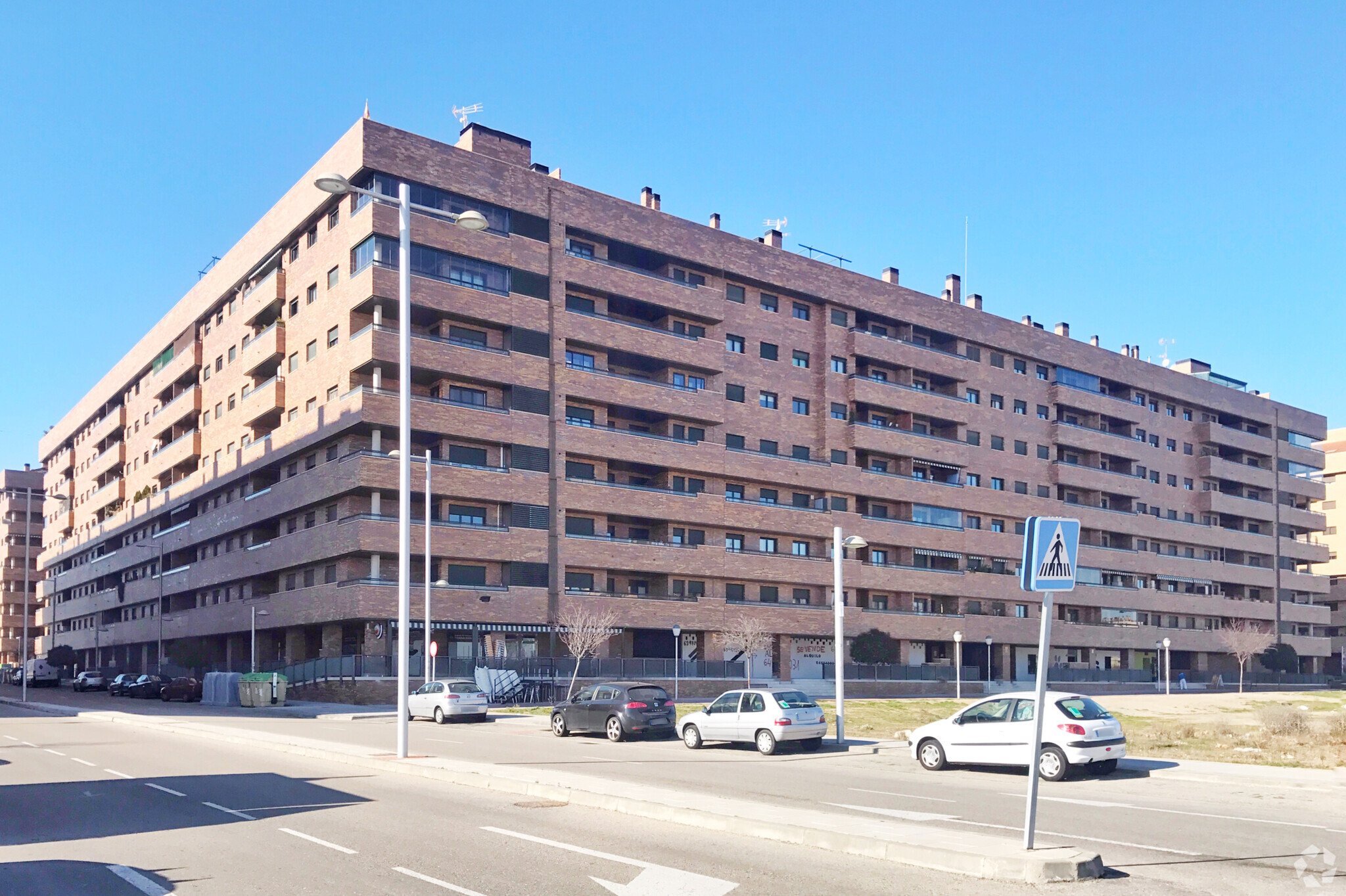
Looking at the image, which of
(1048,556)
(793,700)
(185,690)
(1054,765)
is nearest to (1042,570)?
(1048,556)

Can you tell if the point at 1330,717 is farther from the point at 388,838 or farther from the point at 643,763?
the point at 388,838

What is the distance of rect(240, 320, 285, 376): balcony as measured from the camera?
2534 inches

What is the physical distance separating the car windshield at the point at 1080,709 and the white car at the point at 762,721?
7.15 m

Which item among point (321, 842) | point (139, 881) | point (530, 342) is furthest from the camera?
point (530, 342)

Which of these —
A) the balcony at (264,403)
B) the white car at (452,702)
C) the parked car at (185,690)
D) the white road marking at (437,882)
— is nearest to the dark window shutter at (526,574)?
the parked car at (185,690)

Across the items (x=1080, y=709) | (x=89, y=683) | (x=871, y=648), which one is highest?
(x=1080, y=709)

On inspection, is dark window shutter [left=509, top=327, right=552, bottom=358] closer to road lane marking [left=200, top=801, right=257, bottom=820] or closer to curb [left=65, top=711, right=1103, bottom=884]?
curb [left=65, top=711, right=1103, bottom=884]

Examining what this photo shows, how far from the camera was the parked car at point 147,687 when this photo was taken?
63719 mm

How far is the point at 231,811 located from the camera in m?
14.6

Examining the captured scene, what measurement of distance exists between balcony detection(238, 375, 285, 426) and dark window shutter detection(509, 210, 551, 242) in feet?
50.5

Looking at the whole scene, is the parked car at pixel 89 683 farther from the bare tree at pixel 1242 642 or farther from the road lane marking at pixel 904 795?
the bare tree at pixel 1242 642

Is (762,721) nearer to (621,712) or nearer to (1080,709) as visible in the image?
(621,712)

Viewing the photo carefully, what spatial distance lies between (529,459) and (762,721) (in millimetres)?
33977

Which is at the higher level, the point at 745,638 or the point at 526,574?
the point at 526,574
